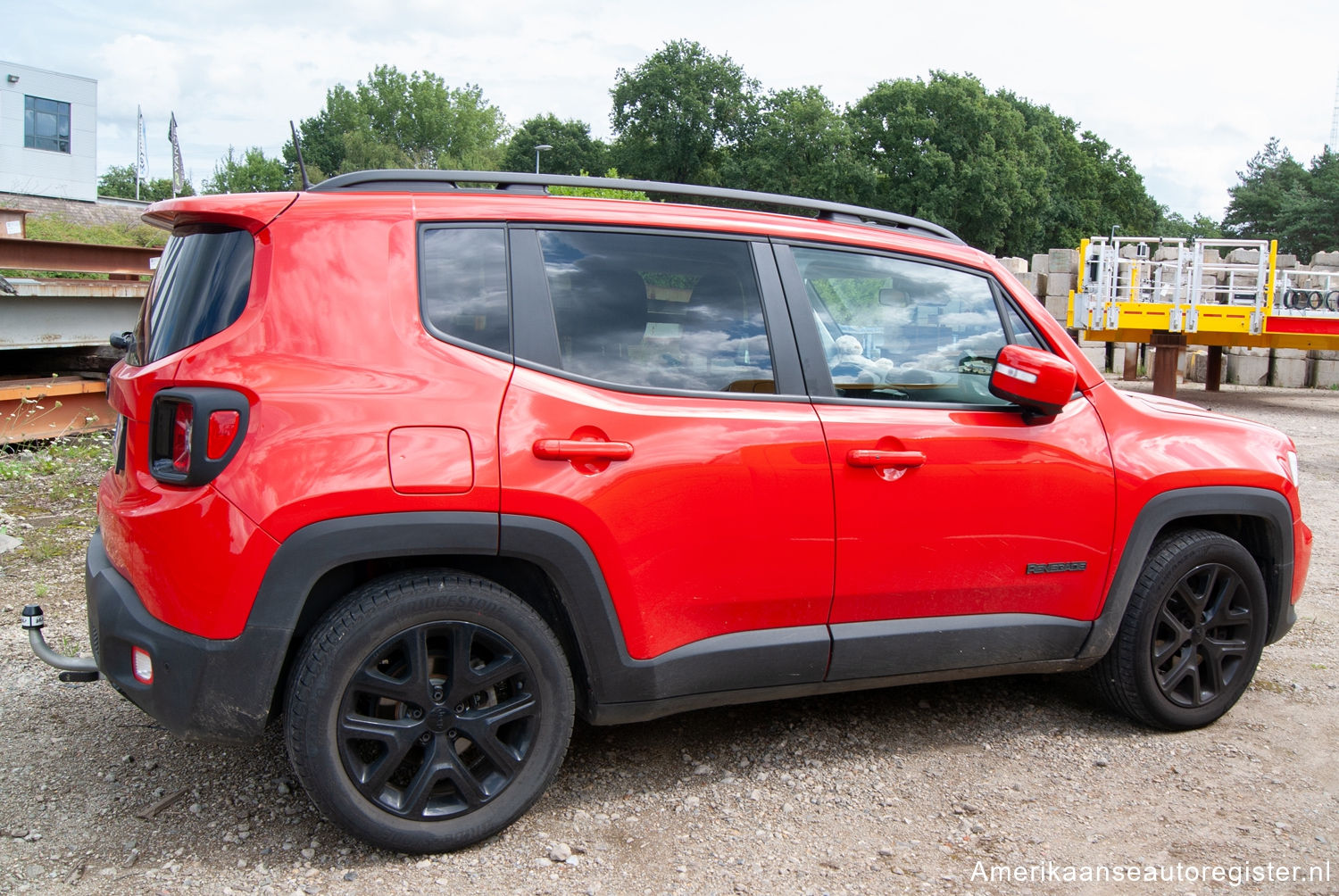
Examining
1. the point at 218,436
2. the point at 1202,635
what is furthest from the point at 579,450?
the point at 1202,635

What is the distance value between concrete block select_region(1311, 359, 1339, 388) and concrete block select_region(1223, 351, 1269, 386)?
0.84m

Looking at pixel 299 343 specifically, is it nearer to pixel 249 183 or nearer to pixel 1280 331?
pixel 1280 331

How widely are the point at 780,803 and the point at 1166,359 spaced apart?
15939mm

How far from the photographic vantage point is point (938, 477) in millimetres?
3285

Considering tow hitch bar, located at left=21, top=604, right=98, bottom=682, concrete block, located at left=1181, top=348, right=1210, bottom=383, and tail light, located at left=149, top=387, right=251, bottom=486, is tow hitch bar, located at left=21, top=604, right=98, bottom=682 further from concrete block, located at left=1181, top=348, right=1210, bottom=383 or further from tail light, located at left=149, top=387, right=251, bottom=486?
concrete block, located at left=1181, top=348, right=1210, bottom=383

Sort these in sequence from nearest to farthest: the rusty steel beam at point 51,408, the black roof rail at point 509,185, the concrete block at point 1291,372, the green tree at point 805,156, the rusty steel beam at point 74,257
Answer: the black roof rail at point 509,185
the rusty steel beam at point 51,408
the rusty steel beam at point 74,257
the concrete block at point 1291,372
the green tree at point 805,156

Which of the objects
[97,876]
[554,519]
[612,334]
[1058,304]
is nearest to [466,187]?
[612,334]

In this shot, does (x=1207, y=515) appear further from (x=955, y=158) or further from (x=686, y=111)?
(x=686, y=111)

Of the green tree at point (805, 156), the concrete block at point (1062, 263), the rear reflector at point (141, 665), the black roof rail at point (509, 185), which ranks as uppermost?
the green tree at point (805, 156)

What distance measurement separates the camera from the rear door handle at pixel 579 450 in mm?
2799

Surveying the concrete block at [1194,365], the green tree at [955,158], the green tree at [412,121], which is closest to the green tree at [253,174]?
the green tree at [412,121]

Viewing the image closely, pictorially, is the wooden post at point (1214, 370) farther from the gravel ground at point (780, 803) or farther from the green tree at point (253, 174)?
the green tree at point (253, 174)

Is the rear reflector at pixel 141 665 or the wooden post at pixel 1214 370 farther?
the wooden post at pixel 1214 370

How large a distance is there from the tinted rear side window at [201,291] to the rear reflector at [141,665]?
76 centimetres
